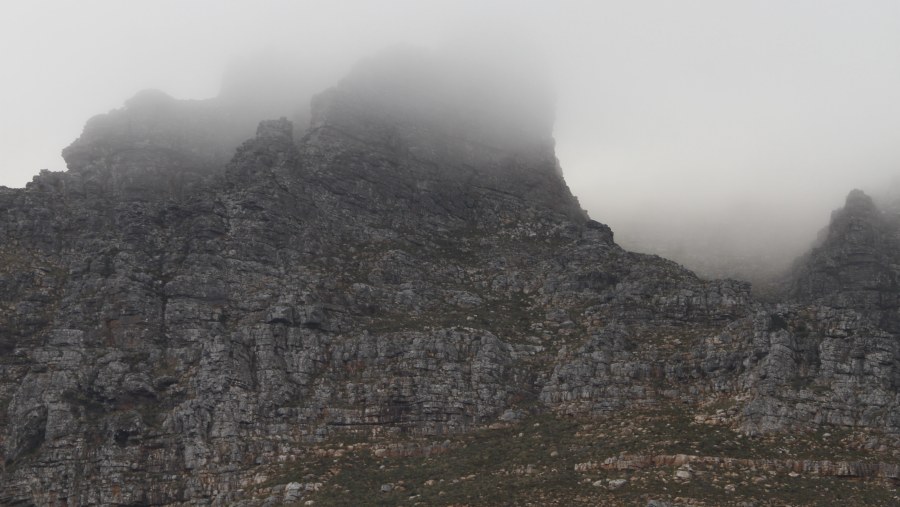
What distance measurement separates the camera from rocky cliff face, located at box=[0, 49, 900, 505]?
7625 cm

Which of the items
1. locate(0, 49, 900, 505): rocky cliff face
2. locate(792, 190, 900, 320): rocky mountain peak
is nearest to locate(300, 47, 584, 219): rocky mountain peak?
locate(0, 49, 900, 505): rocky cliff face

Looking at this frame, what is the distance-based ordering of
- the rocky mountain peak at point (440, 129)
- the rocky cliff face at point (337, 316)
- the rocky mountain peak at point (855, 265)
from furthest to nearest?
1. the rocky mountain peak at point (440, 129)
2. the rocky mountain peak at point (855, 265)
3. the rocky cliff face at point (337, 316)

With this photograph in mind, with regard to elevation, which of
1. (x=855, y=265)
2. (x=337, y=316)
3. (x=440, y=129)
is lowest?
(x=337, y=316)

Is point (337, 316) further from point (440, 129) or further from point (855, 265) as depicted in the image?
point (855, 265)

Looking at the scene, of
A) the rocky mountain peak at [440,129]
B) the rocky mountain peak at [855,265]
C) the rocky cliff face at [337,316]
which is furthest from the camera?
the rocky mountain peak at [440,129]

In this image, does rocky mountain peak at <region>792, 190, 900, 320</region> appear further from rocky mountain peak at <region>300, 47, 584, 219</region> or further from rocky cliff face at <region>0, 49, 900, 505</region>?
rocky mountain peak at <region>300, 47, 584, 219</region>

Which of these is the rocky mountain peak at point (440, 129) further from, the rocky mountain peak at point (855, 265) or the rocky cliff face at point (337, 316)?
the rocky mountain peak at point (855, 265)

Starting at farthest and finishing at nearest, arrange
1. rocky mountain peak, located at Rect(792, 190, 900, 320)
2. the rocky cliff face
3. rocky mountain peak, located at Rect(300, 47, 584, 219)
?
1. rocky mountain peak, located at Rect(300, 47, 584, 219)
2. rocky mountain peak, located at Rect(792, 190, 900, 320)
3. the rocky cliff face

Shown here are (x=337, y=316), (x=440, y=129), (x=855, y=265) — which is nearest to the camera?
(x=337, y=316)

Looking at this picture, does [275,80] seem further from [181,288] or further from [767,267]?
[767,267]

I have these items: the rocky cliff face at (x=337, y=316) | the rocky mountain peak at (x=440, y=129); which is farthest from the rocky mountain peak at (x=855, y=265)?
the rocky mountain peak at (x=440, y=129)

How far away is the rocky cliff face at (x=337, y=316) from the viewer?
76250 mm

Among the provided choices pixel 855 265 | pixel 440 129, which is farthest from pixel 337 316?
pixel 855 265

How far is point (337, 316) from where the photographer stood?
89.1 m
